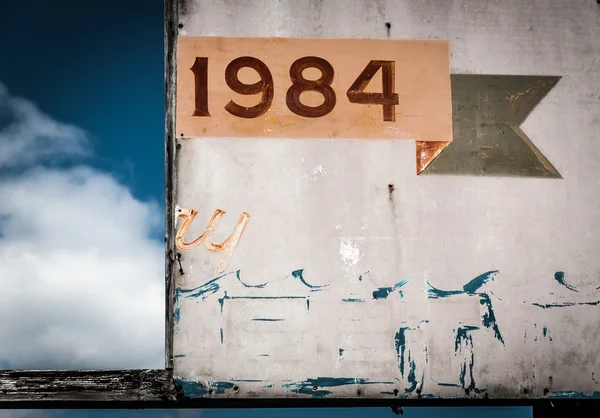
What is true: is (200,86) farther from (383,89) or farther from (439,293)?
(439,293)

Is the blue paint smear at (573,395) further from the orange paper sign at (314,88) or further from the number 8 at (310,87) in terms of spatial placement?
the number 8 at (310,87)

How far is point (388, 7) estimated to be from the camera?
12.4 ft

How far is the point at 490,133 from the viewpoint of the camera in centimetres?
368

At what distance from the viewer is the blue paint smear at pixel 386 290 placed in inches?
137

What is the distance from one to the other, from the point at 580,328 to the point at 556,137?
3.59 feet

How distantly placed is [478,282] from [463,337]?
0.31 meters

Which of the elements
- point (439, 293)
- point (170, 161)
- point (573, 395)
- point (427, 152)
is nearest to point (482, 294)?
point (439, 293)

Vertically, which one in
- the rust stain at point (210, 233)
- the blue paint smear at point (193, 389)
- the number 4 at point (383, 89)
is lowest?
→ the blue paint smear at point (193, 389)

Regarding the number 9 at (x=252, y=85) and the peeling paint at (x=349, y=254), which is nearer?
the peeling paint at (x=349, y=254)

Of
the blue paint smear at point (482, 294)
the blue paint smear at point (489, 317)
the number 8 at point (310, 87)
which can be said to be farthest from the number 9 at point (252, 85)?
the blue paint smear at point (489, 317)

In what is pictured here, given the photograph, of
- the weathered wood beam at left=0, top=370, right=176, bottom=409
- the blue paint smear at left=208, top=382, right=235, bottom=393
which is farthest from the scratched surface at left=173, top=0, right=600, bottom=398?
the weathered wood beam at left=0, top=370, right=176, bottom=409

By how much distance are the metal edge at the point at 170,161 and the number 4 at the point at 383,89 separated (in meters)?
1.03

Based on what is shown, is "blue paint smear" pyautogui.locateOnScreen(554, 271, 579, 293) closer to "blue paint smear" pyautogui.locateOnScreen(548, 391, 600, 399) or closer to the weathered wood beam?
"blue paint smear" pyautogui.locateOnScreen(548, 391, 600, 399)

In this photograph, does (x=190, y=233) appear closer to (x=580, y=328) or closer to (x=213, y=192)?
(x=213, y=192)
